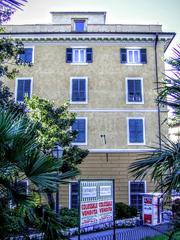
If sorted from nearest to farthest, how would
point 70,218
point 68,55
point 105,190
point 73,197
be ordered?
point 105,190, point 70,218, point 73,197, point 68,55

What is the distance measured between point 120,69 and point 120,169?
27.6 feet

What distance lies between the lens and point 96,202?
9844 mm

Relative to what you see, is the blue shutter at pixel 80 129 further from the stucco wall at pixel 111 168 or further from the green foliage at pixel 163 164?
the green foliage at pixel 163 164

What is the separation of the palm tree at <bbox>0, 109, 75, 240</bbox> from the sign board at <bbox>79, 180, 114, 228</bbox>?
3.59 meters

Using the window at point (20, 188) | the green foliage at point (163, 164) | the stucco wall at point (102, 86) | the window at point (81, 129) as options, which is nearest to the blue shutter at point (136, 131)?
the stucco wall at point (102, 86)

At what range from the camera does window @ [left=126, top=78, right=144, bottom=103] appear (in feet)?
89.2

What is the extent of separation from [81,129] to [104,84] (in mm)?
4326

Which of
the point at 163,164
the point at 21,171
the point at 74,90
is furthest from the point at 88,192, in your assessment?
the point at 74,90

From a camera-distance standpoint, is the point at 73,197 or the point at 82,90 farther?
the point at 82,90

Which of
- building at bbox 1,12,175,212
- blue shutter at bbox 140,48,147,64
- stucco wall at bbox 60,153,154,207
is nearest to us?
stucco wall at bbox 60,153,154,207

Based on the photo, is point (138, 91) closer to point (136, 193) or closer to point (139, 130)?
point (139, 130)

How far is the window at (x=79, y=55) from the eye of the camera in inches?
1112

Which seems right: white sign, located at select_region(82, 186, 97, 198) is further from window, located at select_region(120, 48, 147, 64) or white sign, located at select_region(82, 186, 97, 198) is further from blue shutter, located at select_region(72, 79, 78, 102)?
window, located at select_region(120, 48, 147, 64)

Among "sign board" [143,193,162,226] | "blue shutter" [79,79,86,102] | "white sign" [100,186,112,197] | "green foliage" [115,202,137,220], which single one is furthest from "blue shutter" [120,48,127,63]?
"white sign" [100,186,112,197]
